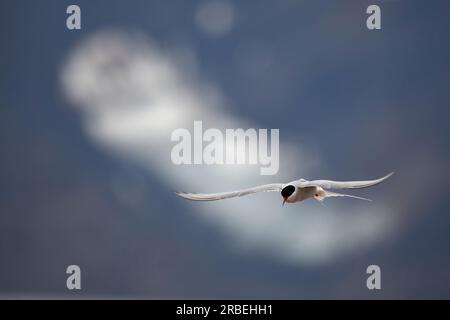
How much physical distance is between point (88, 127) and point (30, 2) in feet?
2.82

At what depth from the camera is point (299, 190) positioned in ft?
10.2

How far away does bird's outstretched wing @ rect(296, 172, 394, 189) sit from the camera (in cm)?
307

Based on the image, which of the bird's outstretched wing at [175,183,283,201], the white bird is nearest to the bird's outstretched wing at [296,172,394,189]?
the white bird

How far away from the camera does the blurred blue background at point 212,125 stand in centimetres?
314

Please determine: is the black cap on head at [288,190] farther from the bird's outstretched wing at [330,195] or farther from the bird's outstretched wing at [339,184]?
the bird's outstretched wing at [330,195]

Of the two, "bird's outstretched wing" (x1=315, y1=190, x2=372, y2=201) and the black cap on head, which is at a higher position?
the black cap on head

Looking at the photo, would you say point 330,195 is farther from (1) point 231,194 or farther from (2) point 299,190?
(1) point 231,194

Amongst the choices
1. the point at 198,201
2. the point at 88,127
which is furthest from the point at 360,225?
the point at 88,127

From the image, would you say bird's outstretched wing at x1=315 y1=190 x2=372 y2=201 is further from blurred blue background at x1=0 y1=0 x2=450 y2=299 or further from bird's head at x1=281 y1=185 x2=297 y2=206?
bird's head at x1=281 y1=185 x2=297 y2=206

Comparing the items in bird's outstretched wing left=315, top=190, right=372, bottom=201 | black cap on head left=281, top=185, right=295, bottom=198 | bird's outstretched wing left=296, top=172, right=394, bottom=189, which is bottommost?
bird's outstretched wing left=315, top=190, right=372, bottom=201

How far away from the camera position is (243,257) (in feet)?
10.3

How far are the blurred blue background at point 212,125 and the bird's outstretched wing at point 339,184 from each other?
0.05 m

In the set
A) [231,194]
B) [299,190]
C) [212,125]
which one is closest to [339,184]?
[299,190]

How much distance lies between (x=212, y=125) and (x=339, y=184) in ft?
2.79
